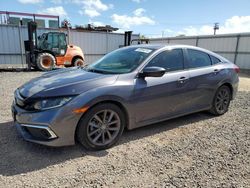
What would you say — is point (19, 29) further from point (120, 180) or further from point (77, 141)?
point (120, 180)

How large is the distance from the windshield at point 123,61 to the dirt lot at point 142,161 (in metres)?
1.13

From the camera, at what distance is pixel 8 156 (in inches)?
116

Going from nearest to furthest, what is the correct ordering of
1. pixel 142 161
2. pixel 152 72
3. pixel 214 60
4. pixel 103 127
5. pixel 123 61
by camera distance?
pixel 142 161
pixel 103 127
pixel 152 72
pixel 123 61
pixel 214 60

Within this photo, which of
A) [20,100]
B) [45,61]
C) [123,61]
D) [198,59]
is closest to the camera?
[20,100]

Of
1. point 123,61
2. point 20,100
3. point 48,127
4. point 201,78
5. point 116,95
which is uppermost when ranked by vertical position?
point 123,61

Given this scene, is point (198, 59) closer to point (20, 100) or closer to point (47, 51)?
point (20, 100)

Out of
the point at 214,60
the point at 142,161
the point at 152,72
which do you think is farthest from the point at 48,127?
the point at 214,60

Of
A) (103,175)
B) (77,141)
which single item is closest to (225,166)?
(103,175)

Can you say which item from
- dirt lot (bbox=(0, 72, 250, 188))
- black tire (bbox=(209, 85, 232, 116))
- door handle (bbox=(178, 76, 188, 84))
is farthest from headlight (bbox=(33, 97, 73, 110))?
black tire (bbox=(209, 85, 232, 116))

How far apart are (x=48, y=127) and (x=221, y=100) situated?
3640mm

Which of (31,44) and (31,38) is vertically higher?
(31,38)

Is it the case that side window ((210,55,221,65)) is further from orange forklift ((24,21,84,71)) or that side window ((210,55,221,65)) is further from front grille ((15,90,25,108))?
orange forklift ((24,21,84,71))

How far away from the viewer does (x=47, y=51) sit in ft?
41.3

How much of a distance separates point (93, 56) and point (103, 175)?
17124 millimetres
